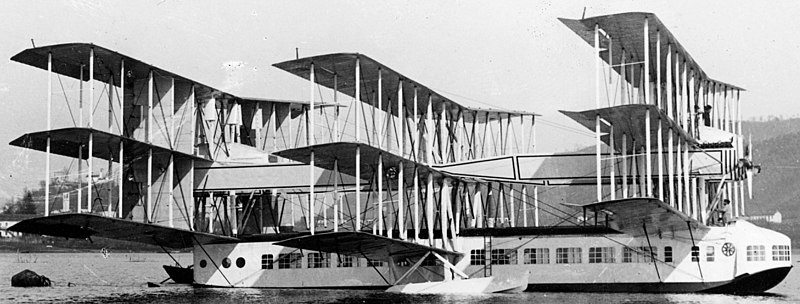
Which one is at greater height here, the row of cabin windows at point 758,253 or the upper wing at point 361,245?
the upper wing at point 361,245

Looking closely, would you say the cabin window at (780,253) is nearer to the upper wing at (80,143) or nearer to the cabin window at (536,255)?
the cabin window at (536,255)

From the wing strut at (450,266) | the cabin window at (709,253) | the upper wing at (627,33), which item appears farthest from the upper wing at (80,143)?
the cabin window at (709,253)

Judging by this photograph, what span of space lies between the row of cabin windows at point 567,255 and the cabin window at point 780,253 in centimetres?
361

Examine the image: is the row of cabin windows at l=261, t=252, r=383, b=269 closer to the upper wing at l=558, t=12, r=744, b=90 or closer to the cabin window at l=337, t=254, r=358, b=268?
the cabin window at l=337, t=254, r=358, b=268

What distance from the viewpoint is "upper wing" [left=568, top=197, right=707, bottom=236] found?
3478cm

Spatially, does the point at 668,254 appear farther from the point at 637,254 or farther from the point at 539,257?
the point at 539,257

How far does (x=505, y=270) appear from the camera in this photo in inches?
1722

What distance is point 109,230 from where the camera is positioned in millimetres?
39781

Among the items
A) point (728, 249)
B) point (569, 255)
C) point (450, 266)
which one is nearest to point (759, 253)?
point (728, 249)

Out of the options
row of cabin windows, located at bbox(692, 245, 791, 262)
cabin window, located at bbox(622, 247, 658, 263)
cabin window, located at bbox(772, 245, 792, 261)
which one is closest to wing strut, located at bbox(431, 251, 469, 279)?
cabin window, located at bbox(622, 247, 658, 263)

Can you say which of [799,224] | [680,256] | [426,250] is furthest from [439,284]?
[799,224]

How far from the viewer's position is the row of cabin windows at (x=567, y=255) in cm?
4225

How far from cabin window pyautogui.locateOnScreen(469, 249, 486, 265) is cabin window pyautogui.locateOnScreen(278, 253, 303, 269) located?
6.91m

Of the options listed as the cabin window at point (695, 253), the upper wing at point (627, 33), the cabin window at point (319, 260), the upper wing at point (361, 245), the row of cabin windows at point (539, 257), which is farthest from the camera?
the cabin window at point (319, 260)
